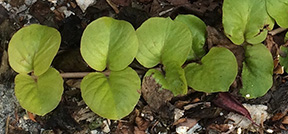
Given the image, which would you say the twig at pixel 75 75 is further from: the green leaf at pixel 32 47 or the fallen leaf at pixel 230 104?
the fallen leaf at pixel 230 104

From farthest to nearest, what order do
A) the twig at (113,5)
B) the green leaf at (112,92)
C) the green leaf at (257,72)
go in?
the twig at (113,5) < the green leaf at (257,72) < the green leaf at (112,92)

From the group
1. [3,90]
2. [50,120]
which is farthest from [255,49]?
[3,90]

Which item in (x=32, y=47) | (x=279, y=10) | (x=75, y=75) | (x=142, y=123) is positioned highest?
(x=279, y=10)

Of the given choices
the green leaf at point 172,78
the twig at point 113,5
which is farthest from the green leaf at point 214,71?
the twig at point 113,5

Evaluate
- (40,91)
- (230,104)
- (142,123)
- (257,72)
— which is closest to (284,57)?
(257,72)

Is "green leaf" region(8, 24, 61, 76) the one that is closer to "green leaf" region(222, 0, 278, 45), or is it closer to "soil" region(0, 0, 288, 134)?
"soil" region(0, 0, 288, 134)

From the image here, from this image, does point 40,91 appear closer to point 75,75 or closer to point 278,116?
point 75,75
